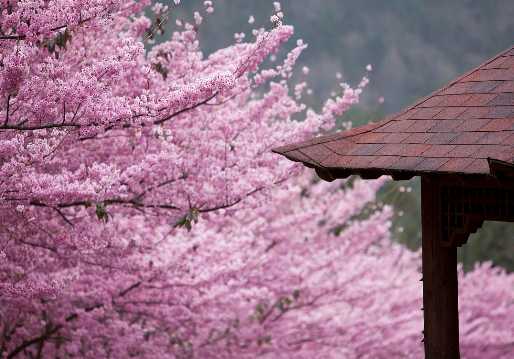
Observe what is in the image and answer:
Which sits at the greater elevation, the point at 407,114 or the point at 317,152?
the point at 407,114

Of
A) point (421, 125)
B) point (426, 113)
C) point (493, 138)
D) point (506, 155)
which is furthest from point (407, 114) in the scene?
point (506, 155)

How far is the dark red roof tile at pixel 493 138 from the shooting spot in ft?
11.3

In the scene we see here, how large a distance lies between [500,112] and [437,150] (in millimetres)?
569

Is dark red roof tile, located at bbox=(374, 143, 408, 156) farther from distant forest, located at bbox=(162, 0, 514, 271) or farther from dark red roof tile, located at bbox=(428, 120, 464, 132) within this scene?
distant forest, located at bbox=(162, 0, 514, 271)

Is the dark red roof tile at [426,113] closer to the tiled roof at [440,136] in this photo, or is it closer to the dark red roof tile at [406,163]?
the tiled roof at [440,136]

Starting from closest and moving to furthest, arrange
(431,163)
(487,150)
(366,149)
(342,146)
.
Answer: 1. (487,150)
2. (431,163)
3. (366,149)
4. (342,146)

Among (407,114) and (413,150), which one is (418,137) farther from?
(407,114)

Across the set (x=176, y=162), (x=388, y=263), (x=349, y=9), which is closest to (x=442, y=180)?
(x=176, y=162)

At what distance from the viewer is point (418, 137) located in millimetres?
3842

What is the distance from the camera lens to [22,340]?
6211 millimetres

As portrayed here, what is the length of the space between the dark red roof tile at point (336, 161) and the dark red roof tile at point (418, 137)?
1.43 feet

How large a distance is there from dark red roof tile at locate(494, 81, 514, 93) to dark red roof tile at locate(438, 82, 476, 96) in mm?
217

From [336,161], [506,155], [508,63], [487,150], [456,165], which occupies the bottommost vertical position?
[506,155]

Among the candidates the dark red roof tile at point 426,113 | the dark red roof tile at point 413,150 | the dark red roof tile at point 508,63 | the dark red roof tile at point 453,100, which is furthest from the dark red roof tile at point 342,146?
the dark red roof tile at point 508,63
